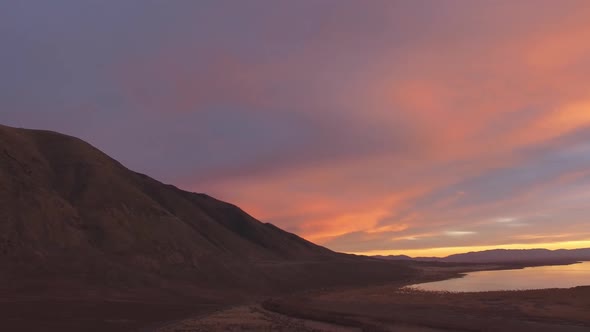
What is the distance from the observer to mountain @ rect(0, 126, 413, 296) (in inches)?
2911

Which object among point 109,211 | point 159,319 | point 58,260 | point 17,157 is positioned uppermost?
point 17,157

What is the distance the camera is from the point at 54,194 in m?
92.8

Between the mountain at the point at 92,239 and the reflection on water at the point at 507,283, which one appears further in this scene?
the reflection on water at the point at 507,283

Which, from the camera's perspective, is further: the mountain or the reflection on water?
the reflection on water

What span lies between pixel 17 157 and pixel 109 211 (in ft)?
61.6

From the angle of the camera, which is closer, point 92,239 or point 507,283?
point 92,239

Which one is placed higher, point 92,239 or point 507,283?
point 92,239

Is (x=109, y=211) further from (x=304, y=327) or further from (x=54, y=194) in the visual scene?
(x=304, y=327)

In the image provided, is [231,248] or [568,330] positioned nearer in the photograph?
[568,330]

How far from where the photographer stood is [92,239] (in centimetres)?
8688

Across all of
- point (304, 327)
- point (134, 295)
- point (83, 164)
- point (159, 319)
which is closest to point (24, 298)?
point (134, 295)

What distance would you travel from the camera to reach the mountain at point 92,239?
243 ft

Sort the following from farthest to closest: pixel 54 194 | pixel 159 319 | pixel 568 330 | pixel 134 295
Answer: pixel 54 194 → pixel 134 295 → pixel 159 319 → pixel 568 330

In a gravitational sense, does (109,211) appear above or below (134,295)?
above
